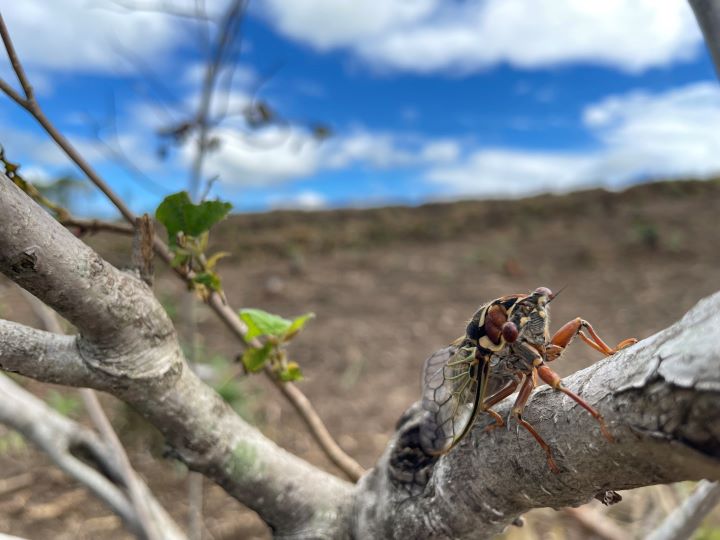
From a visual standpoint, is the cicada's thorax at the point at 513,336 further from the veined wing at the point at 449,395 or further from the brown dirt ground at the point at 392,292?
the brown dirt ground at the point at 392,292

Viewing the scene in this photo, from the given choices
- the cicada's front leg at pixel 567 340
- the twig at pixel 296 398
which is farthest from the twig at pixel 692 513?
the twig at pixel 296 398

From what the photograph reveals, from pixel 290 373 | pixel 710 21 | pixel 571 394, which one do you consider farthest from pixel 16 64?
pixel 710 21

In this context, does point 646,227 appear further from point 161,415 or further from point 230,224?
point 161,415

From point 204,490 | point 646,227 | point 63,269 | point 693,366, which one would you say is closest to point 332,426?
point 204,490

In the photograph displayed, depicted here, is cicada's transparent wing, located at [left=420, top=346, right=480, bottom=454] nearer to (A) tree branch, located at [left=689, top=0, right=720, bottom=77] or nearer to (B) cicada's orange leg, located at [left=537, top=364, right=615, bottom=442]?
(B) cicada's orange leg, located at [left=537, top=364, right=615, bottom=442]

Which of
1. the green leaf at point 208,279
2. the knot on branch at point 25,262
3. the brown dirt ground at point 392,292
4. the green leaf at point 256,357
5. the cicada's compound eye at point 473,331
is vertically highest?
the brown dirt ground at point 392,292

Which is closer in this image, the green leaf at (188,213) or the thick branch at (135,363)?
the thick branch at (135,363)
